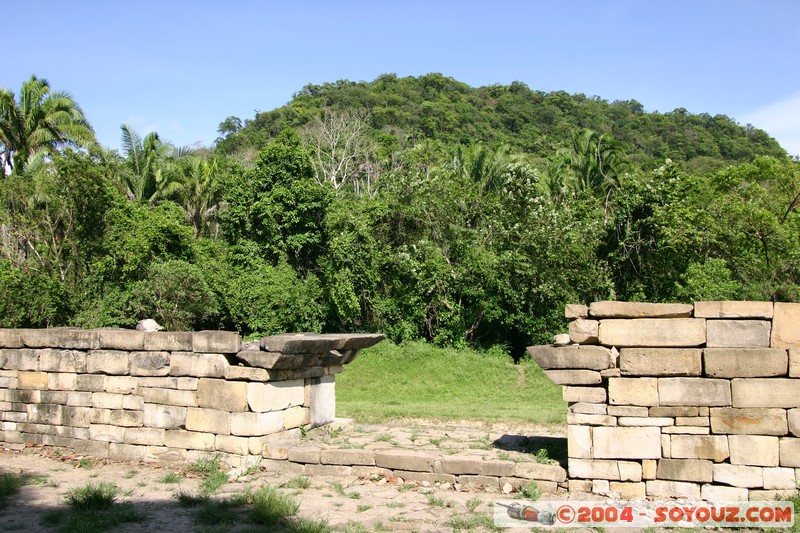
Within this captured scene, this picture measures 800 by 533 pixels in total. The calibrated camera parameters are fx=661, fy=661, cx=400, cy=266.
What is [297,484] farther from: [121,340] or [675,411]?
[675,411]

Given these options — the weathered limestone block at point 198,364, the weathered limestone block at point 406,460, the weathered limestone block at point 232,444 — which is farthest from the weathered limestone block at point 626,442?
the weathered limestone block at point 198,364

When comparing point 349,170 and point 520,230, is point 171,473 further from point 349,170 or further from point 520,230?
point 349,170

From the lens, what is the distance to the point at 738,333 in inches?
282

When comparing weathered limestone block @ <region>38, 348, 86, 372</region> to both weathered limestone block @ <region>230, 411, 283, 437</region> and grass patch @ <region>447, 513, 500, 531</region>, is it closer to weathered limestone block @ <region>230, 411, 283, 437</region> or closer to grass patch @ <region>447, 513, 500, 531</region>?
weathered limestone block @ <region>230, 411, 283, 437</region>

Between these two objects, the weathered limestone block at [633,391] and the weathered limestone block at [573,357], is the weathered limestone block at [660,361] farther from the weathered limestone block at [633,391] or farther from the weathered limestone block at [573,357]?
the weathered limestone block at [573,357]

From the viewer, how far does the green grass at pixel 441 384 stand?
14789mm

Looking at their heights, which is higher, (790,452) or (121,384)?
(121,384)

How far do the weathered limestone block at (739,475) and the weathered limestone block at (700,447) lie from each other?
11cm

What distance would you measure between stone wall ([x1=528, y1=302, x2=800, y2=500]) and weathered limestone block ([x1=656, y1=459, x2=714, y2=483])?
0.03 feet

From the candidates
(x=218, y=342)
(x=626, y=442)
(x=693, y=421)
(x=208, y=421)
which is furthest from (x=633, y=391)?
(x=208, y=421)

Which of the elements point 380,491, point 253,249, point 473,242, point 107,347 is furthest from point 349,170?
point 380,491

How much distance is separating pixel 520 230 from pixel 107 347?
14.2 m

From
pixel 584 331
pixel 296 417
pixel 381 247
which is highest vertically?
pixel 381 247

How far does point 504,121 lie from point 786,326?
50.1 meters
